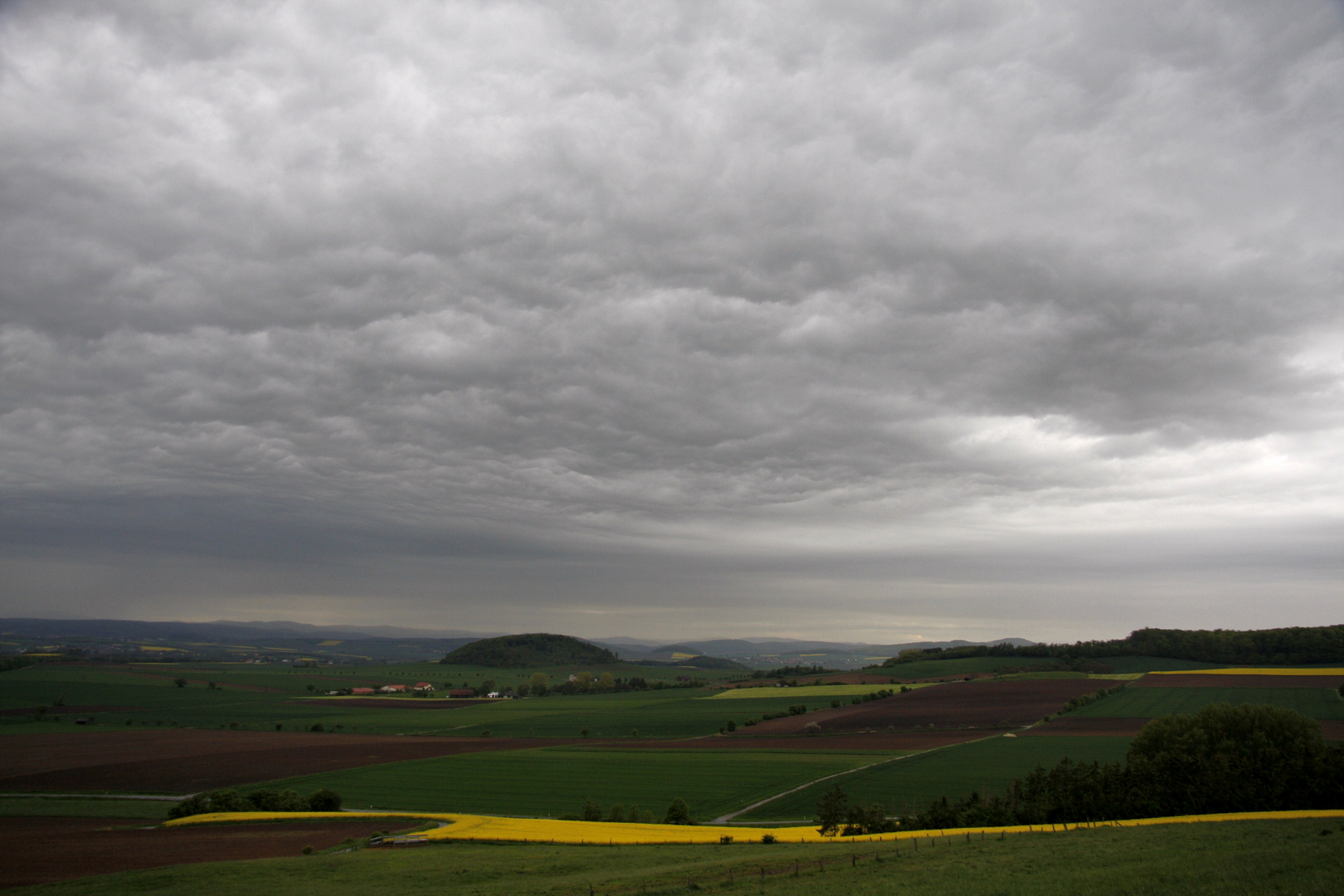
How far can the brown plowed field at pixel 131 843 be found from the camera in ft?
110

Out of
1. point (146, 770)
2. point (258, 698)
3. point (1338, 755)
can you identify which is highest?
point (1338, 755)

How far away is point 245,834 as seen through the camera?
4194cm

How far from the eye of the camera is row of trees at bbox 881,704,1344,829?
39344 mm

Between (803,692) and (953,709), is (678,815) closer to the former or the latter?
(953,709)

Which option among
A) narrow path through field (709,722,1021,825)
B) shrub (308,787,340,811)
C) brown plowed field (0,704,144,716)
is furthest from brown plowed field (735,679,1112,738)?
brown plowed field (0,704,144,716)

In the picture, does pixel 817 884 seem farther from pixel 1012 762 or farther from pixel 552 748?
pixel 552 748

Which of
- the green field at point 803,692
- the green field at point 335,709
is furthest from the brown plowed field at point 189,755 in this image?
the green field at point 803,692

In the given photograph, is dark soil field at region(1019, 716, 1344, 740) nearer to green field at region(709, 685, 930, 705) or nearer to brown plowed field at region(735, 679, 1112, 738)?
brown plowed field at region(735, 679, 1112, 738)

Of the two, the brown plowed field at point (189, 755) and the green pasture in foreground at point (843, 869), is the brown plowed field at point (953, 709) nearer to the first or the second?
the brown plowed field at point (189, 755)

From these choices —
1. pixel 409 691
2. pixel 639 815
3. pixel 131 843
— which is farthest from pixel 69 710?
pixel 639 815

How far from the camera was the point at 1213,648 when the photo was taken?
143375 millimetres

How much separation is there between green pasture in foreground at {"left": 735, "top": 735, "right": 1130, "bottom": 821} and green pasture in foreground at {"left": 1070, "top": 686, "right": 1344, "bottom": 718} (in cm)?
2231

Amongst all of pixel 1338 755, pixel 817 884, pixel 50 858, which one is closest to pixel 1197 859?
pixel 817 884

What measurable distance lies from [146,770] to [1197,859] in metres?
83.0
